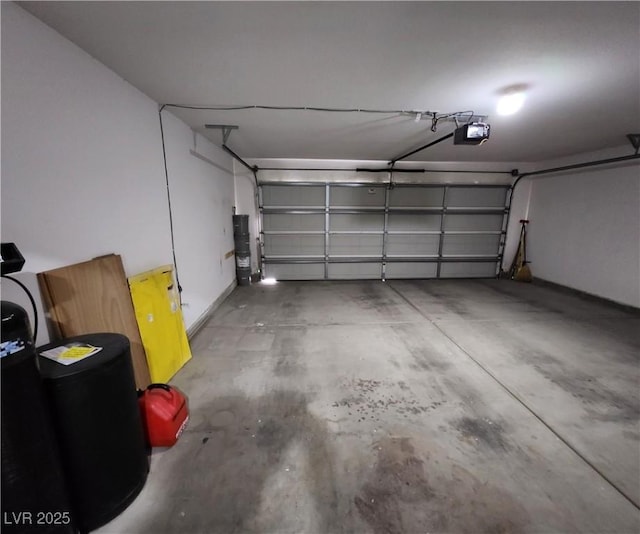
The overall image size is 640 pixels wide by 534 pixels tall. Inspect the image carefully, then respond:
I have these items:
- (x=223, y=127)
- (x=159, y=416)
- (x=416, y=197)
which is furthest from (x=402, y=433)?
(x=416, y=197)

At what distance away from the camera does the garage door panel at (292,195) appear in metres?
5.70

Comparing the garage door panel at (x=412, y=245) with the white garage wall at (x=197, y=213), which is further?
the garage door panel at (x=412, y=245)

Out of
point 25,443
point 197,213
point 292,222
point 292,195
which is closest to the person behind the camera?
point 25,443

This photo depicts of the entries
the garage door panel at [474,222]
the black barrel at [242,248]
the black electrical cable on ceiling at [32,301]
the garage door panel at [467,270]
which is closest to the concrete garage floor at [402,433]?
the black electrical cable on ceiling at [32,301]

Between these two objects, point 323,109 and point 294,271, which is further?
point 294,271

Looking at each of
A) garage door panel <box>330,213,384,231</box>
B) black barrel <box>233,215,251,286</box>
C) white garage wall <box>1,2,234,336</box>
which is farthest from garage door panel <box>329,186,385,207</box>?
white garage wall <box>1,2,234,336</box>

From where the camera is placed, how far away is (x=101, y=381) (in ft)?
3.96

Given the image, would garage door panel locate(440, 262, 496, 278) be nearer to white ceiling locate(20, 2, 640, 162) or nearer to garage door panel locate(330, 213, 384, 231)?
garage door panel locate(330, 213, 384, 231)

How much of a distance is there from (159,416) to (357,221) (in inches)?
198

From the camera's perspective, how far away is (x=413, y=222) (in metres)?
6.05

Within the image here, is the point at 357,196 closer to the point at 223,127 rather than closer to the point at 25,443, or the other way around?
the point at 223,127

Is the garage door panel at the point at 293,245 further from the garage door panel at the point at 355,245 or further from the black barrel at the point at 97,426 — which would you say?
the black barrel at the point at 97,426

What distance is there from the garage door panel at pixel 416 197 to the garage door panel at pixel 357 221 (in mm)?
443

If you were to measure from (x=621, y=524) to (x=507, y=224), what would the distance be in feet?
19.6
